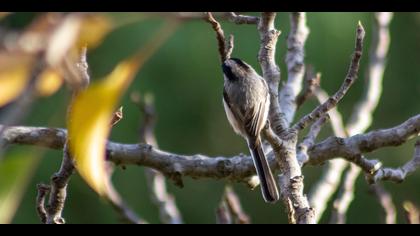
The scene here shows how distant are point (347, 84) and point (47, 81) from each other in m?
1.24

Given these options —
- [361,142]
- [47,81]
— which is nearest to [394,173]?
[361,142]

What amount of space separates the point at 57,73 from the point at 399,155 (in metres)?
5.22

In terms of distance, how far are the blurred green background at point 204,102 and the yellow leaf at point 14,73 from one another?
414 cm

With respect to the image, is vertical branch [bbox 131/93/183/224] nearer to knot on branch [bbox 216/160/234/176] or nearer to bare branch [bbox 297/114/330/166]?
knot on branch [bbox 216/160/234/176]

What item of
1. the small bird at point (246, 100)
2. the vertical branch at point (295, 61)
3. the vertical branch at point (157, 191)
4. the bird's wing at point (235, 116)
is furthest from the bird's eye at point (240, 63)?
the vertical branch at point (157, 191)

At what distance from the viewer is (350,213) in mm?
5758

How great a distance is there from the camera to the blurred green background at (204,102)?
5.21 metres

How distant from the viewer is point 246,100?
9.61 feet

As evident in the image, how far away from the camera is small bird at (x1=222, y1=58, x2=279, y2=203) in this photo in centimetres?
261

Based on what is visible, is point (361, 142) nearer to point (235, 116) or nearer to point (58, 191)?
point (235, 116)

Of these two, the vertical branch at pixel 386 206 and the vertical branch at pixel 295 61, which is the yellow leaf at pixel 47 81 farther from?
the vertical branch at pixel 386 206

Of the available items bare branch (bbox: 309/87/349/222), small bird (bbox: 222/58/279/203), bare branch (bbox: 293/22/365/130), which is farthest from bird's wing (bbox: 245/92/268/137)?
bare branch (bbox: 293/22/365/130)
